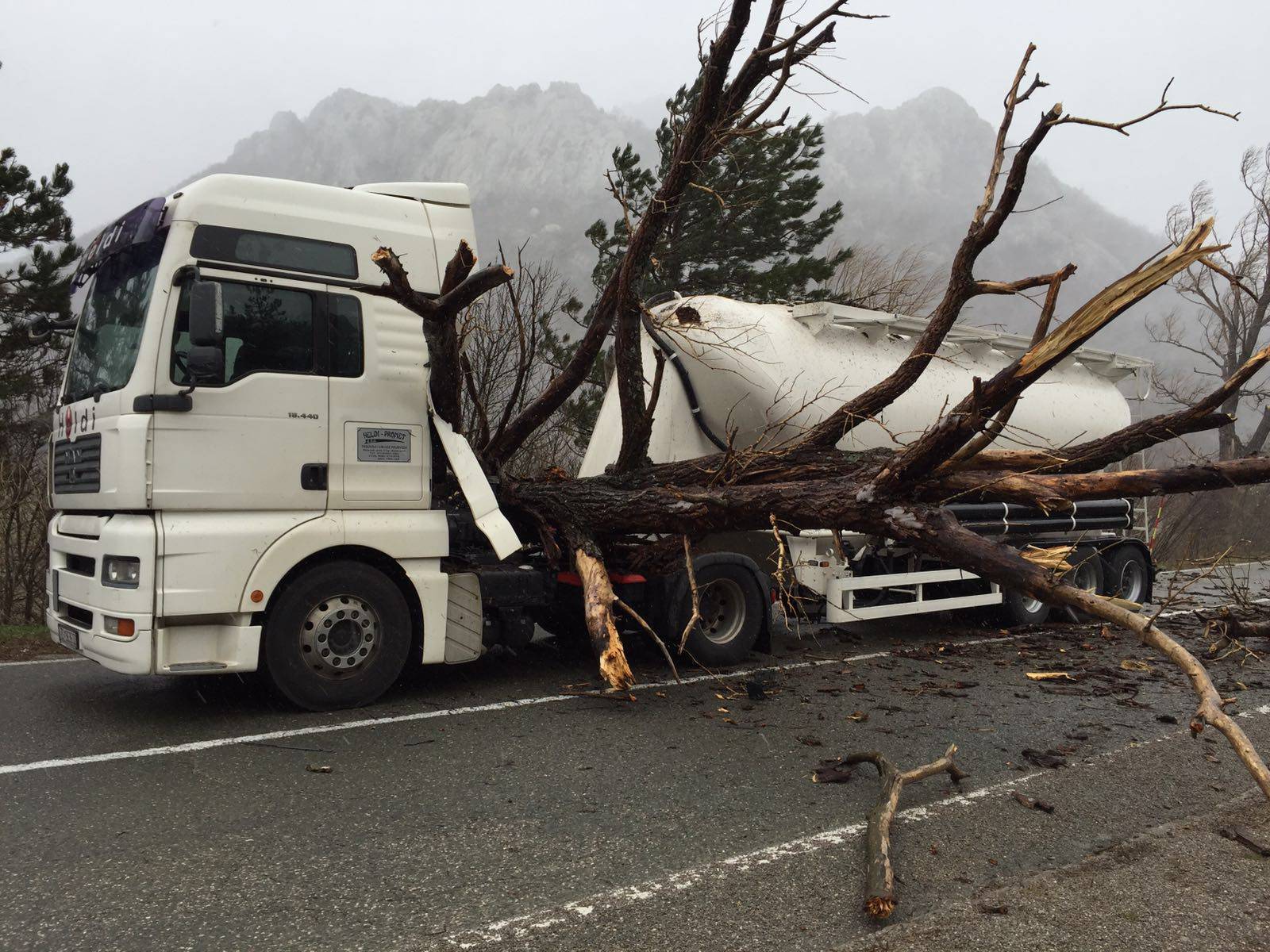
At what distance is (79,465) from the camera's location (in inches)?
218

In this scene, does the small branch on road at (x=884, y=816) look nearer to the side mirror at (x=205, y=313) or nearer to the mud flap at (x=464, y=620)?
the mud flap at (x=464, y=620)

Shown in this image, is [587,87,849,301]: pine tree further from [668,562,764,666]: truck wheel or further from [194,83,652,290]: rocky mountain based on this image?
[194,83,652,290]: rocky mountain

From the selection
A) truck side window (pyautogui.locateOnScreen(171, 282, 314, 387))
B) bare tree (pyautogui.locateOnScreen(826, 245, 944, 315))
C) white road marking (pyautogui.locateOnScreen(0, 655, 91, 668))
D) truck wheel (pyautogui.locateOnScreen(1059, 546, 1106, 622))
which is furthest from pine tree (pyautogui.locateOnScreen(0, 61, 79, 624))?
bare tree (pyautogui.locateOnScreen(826, 245, 944, 315))

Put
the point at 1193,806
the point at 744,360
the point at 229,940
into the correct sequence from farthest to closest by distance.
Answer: the point at 744,360 → the point at 1193,806 → the point at 229,940

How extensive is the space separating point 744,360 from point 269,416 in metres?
3.83

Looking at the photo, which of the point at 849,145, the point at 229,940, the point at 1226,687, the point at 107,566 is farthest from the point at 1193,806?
the point at 849,145

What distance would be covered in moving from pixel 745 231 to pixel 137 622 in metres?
14.8

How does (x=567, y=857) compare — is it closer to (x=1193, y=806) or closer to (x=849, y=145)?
(x=1193, y=806)

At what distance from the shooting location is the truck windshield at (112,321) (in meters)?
5.29

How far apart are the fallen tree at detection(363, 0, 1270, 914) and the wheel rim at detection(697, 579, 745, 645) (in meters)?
0.55

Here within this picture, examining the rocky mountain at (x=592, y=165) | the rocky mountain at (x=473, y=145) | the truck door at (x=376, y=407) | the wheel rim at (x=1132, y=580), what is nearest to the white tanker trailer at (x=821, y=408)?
the wheel rim at (x=1132, y=580)

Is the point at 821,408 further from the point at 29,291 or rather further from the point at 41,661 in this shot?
the point at 29,291

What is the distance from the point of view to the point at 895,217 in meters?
127

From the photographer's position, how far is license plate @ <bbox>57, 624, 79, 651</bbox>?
545cm
